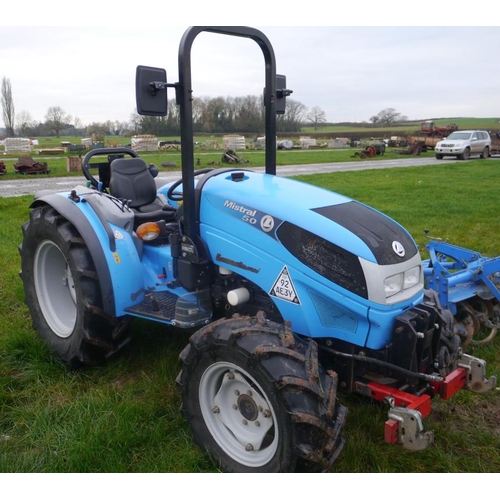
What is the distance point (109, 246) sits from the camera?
3.48m

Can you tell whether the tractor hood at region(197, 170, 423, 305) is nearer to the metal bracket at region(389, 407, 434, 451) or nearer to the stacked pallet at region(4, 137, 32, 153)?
the metal bracket at region(389, 407, 434, 451)

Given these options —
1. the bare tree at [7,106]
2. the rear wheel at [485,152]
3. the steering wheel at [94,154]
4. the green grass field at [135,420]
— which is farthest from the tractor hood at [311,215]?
the bare tree at [7,106]

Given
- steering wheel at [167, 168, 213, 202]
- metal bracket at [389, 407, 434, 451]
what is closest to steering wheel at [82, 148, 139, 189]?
steering wheel at [167, 168, 213, 202]

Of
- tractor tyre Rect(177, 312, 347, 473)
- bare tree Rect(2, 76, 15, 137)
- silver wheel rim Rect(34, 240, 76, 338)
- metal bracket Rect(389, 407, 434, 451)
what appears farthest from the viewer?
bare tree Rect(2, 76, 15, 137)

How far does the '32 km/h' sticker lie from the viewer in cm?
284

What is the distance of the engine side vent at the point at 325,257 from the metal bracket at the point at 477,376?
0.80m

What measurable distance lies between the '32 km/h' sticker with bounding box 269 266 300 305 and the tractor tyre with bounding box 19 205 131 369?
1.27 metres

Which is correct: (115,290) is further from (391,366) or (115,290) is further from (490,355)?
(490,355)

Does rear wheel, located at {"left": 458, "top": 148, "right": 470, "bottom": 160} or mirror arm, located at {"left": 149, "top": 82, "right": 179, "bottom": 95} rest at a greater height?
mirror arm, located at {"left": 149, "top": 82, "right": 179, "bottom": 95}

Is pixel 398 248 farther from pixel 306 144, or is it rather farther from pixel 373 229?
pixel 306 144

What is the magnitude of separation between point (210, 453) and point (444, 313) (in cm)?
163

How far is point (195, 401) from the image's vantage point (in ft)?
9.09

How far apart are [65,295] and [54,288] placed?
0.34 ft

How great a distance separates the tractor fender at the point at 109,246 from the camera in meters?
3.41
